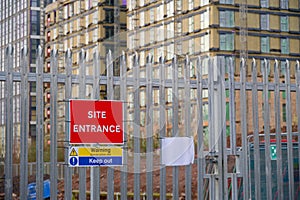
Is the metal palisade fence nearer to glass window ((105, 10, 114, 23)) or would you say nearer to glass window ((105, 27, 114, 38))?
glass window ((105, 27, 114, 38))

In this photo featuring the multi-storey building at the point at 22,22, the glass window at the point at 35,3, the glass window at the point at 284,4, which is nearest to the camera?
the glass window at the point at 284,4

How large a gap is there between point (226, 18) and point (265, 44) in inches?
92.9

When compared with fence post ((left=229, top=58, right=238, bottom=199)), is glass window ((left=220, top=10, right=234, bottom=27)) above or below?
above

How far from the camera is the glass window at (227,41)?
104 feet

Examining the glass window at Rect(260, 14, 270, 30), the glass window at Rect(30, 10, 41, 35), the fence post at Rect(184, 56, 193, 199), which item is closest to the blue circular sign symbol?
the fence post at Rect(184, 56, 193, 199)

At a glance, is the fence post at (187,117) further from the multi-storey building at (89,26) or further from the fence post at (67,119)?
the multi-storey building at (89,26)

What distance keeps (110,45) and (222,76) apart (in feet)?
106

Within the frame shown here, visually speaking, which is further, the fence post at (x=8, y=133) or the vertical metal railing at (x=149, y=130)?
the vertical metal railing at (x=149, y=130)

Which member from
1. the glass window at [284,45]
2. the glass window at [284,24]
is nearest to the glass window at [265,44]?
the glass window at [284,45]

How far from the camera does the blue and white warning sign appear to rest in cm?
599

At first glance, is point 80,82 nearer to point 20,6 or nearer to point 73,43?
point 73,43

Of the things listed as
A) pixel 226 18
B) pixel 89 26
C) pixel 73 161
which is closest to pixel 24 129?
pixel 73 161

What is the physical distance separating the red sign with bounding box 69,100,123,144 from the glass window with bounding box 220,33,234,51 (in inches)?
1017

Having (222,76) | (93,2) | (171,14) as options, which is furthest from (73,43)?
(222,76)
